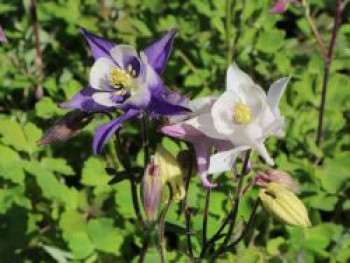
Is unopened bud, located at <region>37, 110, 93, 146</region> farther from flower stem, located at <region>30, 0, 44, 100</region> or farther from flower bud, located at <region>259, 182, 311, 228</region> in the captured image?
flower stem, located at <region>30, 0, 44, 100</region>

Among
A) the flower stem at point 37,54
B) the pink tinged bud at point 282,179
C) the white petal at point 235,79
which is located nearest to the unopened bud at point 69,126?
the white petal at point 235,79

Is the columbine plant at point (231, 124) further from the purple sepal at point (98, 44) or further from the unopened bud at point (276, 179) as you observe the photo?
the purple sepal at point (98, 44)

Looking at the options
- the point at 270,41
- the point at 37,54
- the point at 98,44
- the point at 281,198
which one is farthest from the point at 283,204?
the point at 37,54

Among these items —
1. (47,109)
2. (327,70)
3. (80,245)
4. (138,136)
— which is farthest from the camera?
(138,136)

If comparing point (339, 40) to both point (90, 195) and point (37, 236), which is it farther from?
point (37, 236)

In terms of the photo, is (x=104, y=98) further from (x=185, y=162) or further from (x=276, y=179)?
(x=276, y=179)

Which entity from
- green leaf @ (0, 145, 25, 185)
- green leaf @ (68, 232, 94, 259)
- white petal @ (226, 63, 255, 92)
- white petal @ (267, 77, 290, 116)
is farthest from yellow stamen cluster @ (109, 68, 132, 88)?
green leaf @ (0, 145, 25, 185)
